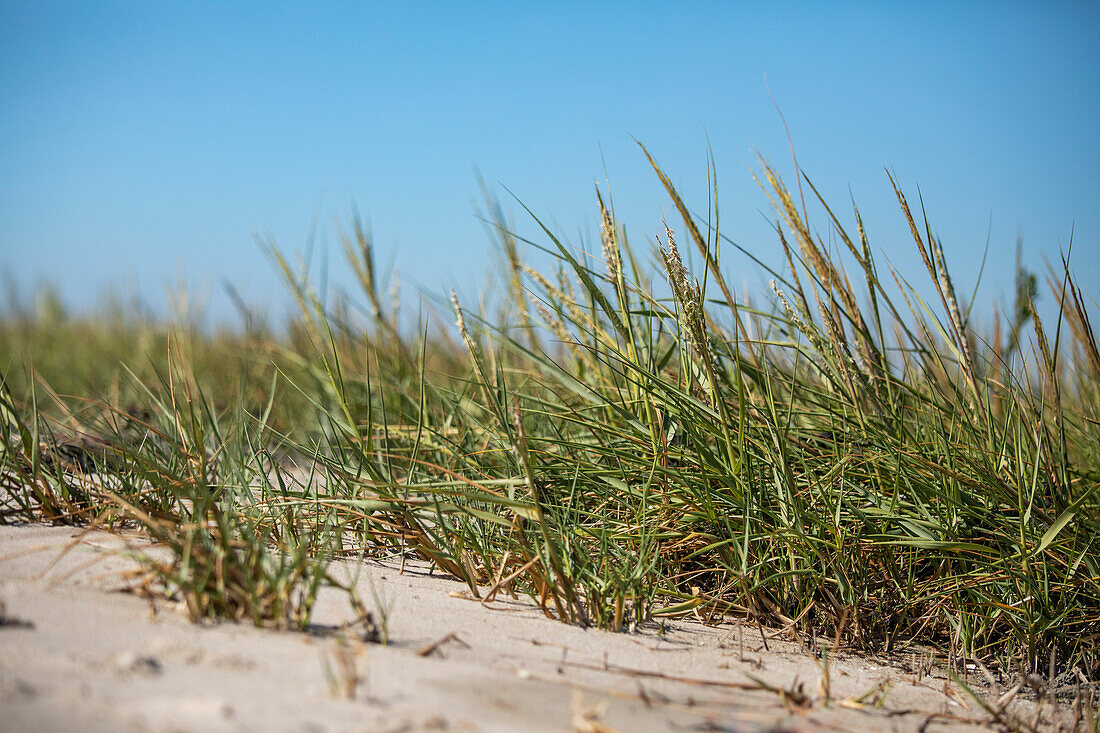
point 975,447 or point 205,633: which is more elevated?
point 975,447

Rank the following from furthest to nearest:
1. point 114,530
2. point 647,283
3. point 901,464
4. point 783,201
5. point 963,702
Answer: point 647,283
point 783,201
point 901,464
point 114,530
point 963,702

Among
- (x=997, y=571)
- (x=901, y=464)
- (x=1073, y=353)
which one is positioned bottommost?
(x=997, y=571)

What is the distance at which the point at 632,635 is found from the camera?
1528mm

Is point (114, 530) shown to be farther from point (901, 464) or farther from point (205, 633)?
point (901, 464)

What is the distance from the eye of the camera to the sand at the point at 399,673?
0.92 m

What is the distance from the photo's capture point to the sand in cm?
92

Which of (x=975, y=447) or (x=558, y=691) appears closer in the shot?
(x=558, y=691)

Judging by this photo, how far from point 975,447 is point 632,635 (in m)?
0.99

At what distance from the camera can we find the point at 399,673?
108 centimetres

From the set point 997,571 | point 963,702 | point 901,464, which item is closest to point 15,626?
point 963,702

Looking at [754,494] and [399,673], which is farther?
[754,494]

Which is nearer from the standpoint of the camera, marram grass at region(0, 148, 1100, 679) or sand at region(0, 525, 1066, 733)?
sand at region(0, 525, 1066, 733)

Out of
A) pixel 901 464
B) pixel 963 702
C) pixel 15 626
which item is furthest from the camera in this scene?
pixel 901 464

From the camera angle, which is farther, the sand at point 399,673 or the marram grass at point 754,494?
the marram grass at point 754,494
